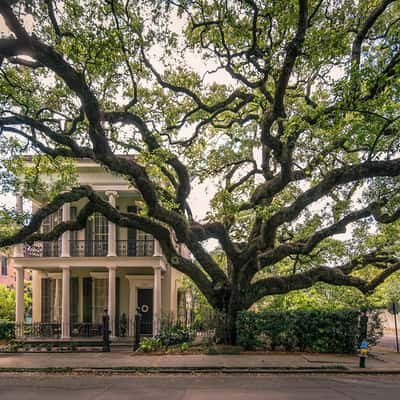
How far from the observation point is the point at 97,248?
20.1 meters

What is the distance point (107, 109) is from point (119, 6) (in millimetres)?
3856

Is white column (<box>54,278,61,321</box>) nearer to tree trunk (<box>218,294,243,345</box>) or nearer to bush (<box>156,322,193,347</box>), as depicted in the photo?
bush (<box>156,322,193,347</box>)

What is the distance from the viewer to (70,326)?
746 inches

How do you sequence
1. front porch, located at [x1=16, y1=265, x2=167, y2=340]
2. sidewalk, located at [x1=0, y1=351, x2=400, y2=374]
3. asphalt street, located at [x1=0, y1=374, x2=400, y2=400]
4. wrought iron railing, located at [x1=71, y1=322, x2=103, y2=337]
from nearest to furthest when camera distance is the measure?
asphalt street, located at [x1=0, y1=374, x2=400, y2=400], sidewalk, located at [x1=0, y1=351, x2=400, y2=374], wrought iron railing, located at [x1=71, y1=322, x2=103, y2=337], front porch, located at [x1=16, y1=265, x2=167, y2=340]

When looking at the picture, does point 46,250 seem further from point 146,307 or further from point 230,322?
point 230,322

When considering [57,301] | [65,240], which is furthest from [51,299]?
[65,240]

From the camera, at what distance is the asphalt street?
24.8 feet

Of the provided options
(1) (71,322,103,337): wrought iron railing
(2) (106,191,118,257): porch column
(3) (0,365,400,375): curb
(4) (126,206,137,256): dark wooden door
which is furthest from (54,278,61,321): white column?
(3) (0,365,400,375): curb

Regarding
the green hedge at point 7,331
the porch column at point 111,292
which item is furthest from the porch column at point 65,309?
the green hedge at point 7,331

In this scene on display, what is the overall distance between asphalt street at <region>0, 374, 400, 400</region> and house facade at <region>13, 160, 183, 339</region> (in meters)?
8.57

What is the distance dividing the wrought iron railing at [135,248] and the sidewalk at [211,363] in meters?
8.13

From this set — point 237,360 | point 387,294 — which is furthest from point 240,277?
point 387,294

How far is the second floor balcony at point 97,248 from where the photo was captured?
65.1ft

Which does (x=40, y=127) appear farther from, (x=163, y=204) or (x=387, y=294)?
(x=387, y=294)
